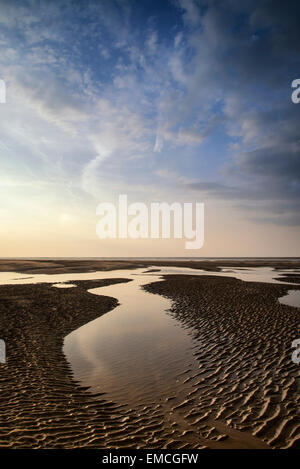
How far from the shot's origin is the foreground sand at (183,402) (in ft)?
19.9

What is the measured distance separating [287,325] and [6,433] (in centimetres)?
1574

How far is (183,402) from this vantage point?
789 centimetres

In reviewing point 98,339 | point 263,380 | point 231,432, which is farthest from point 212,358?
point 98,339

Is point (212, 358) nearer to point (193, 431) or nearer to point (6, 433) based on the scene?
point (193, 431)

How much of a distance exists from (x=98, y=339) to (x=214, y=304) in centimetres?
1260

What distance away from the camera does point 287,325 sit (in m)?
16.2

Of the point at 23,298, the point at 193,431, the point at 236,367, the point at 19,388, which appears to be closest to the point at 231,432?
the point at 193,431

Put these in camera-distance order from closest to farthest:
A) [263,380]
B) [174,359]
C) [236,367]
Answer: [263,380] → [236,367] → [174,359]

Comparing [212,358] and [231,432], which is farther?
[212,358]

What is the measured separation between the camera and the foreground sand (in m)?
6.07

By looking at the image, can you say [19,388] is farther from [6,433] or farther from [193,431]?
[193,431]

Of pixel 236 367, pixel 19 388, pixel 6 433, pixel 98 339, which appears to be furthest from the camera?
pixel 98 339

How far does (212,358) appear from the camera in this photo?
452 inches

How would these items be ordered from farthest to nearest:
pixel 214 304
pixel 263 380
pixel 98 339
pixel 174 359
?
pixel 214 304 < pixel 98 339 < pixel 174 359 < pixel 263 380
